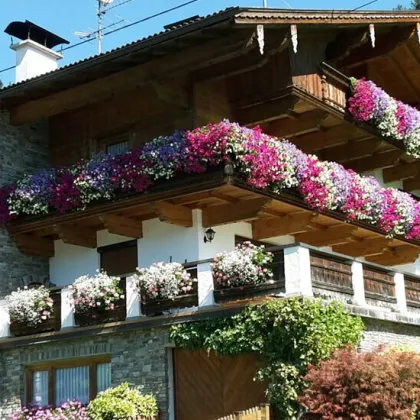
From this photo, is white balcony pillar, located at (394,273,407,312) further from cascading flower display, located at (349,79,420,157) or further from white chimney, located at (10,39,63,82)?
white chimney, located at (10,39,63,82)

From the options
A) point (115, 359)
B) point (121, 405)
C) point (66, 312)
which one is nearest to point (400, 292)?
point (115, 359)

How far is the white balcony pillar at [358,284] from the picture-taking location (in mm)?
16250

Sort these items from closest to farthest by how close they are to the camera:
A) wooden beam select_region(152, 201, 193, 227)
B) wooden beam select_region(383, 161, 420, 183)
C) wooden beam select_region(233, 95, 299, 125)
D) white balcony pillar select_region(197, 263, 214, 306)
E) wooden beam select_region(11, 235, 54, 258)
Result: white balcony pillar select_region(197, 263, 214, 306)
wooden beam select_region(152, 201, 193, 227)
wooden beam select_region(233, 95, 299, 125)
wooden beam select_region(11, 235, 54, 258)
wooden beam select_region(383, 161, 420, 183)

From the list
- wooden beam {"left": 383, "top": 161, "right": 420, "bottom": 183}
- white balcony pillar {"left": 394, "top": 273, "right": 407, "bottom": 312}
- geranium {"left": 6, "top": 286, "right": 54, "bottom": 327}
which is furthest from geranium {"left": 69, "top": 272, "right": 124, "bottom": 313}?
wooden beam {"left": 383, "top": 161, "right": 420, "bottom": 183}

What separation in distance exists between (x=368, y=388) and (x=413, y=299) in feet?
18.8

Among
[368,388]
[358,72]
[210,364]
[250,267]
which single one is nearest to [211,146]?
[250,267]

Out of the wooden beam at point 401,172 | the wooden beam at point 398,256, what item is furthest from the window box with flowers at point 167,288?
the wooden beam at point 401,172

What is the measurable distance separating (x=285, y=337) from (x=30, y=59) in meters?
10.9

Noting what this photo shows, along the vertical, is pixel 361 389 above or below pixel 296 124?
below

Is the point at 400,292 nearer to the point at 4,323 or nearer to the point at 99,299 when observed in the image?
the point at 99,299

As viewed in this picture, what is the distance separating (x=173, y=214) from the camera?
16750 mm

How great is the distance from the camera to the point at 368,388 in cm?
1330

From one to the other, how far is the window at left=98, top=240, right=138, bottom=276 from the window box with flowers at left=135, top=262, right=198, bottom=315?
237cm

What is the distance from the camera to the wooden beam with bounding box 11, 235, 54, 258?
18812 mm
